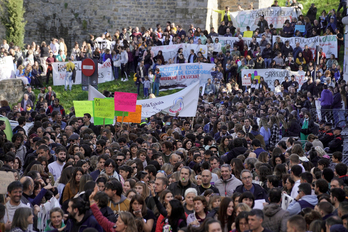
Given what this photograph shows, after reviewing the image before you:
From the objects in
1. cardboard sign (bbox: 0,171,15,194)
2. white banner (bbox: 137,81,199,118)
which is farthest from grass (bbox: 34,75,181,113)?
cardboard sign (bbox: 0,171,15,194)

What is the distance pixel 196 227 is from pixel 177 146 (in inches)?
231

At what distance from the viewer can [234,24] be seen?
1198 inches

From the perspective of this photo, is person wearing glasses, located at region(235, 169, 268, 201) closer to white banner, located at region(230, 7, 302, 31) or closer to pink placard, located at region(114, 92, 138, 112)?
pink placard, located at region(114, 92, 138, 112)

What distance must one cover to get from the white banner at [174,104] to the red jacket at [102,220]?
9997 mm

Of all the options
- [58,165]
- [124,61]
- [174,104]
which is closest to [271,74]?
[124,61]

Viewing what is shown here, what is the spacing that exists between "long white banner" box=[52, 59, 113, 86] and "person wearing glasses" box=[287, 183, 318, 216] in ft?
67.5

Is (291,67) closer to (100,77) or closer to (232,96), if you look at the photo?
(232,96)

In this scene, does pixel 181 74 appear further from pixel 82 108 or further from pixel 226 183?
pixel 226 183

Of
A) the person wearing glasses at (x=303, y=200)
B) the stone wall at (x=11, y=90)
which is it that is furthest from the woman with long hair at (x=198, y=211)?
the stone wall at (x=11, y=90)

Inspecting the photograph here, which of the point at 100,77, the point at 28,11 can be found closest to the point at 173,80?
the point at 100,77

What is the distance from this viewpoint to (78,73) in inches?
1055

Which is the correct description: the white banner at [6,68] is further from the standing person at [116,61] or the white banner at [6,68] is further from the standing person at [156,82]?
the standing person at [156,82]

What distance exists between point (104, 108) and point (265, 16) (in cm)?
1819

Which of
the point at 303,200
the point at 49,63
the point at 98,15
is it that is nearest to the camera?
the point at 303,200
